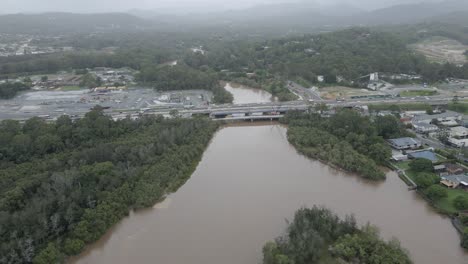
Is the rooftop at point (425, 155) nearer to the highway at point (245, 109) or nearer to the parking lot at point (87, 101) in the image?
the highway at point (245, 109)

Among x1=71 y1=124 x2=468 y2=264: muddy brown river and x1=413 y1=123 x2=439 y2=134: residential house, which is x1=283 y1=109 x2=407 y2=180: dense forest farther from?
x1=413 y1=123 x2=439 y2=134: residential house

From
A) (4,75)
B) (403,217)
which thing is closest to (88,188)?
(403,217)

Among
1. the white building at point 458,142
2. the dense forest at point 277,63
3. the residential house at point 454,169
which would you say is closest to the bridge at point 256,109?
the dense forest at point 277,63

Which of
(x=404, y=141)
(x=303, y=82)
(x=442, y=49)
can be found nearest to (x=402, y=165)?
(x=404, y=141)

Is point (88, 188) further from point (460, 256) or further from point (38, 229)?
point (460, 256)

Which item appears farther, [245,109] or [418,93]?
[418,93]

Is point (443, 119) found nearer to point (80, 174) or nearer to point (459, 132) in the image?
point (459, 132)
